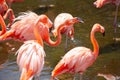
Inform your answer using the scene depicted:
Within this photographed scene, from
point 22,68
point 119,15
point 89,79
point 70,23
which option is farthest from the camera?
point 119,15

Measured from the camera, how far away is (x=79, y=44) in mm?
8070

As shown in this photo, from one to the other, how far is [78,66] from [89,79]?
0.54 metres

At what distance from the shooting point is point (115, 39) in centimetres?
846

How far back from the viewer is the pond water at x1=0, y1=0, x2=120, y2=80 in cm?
677

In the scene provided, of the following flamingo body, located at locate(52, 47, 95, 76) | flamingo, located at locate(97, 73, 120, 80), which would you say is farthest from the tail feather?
flamingo, located at locate(97, 73, 120, 80)

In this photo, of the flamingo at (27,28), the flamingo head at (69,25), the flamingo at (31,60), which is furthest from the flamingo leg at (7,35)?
the flamingo at (31,60)

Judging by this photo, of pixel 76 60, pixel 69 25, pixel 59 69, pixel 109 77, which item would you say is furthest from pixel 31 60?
pixel 69 25

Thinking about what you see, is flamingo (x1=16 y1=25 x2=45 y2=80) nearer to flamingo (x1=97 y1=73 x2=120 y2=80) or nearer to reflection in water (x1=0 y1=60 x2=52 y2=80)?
reflection in water (x1=0 y1=60 x2=52 y2=80)

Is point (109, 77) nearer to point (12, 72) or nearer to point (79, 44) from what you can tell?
point (79, 44)

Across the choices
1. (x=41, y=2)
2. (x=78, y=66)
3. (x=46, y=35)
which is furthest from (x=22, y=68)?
(x=41, y=2)

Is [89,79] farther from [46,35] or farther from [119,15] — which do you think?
[119,15]

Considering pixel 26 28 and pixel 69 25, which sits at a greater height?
pixel 26 28

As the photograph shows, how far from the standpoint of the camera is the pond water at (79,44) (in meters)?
6.77

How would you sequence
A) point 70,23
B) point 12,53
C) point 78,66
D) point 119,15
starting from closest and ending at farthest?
1. point 78,66
2. point 70,23
3. point 12,53
4. point 119,15
